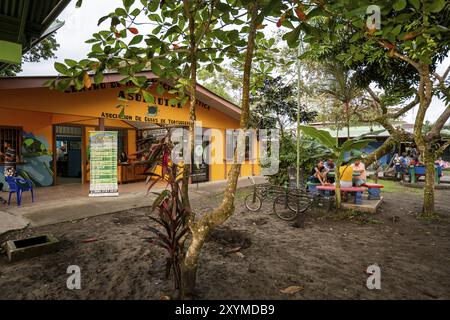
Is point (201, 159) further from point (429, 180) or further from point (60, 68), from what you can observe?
point (60, 68)

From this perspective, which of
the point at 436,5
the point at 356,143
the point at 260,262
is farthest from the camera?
the point at 356,143

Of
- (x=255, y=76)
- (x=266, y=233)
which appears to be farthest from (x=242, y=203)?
(x=255, y=76)

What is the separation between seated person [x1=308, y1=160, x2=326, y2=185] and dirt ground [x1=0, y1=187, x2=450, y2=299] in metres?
2.00

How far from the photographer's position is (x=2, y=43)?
496cm

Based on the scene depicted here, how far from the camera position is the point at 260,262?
3.79 meters

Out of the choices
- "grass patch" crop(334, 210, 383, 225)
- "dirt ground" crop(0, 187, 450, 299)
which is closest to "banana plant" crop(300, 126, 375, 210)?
"grass patch" crop(334, 210, 383, 225)

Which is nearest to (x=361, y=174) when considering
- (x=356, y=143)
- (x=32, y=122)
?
(x=356, y=143)

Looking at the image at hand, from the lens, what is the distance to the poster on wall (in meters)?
8.47

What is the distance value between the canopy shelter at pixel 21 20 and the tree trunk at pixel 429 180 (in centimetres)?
838

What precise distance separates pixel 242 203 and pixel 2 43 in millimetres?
6843

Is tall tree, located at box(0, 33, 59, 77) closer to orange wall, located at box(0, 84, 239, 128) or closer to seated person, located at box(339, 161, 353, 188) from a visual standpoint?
orange wall, located at box(0, 84, 239, 128)

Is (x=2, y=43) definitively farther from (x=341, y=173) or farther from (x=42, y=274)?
(x=341, y=173)

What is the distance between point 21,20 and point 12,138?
23.2 ft
